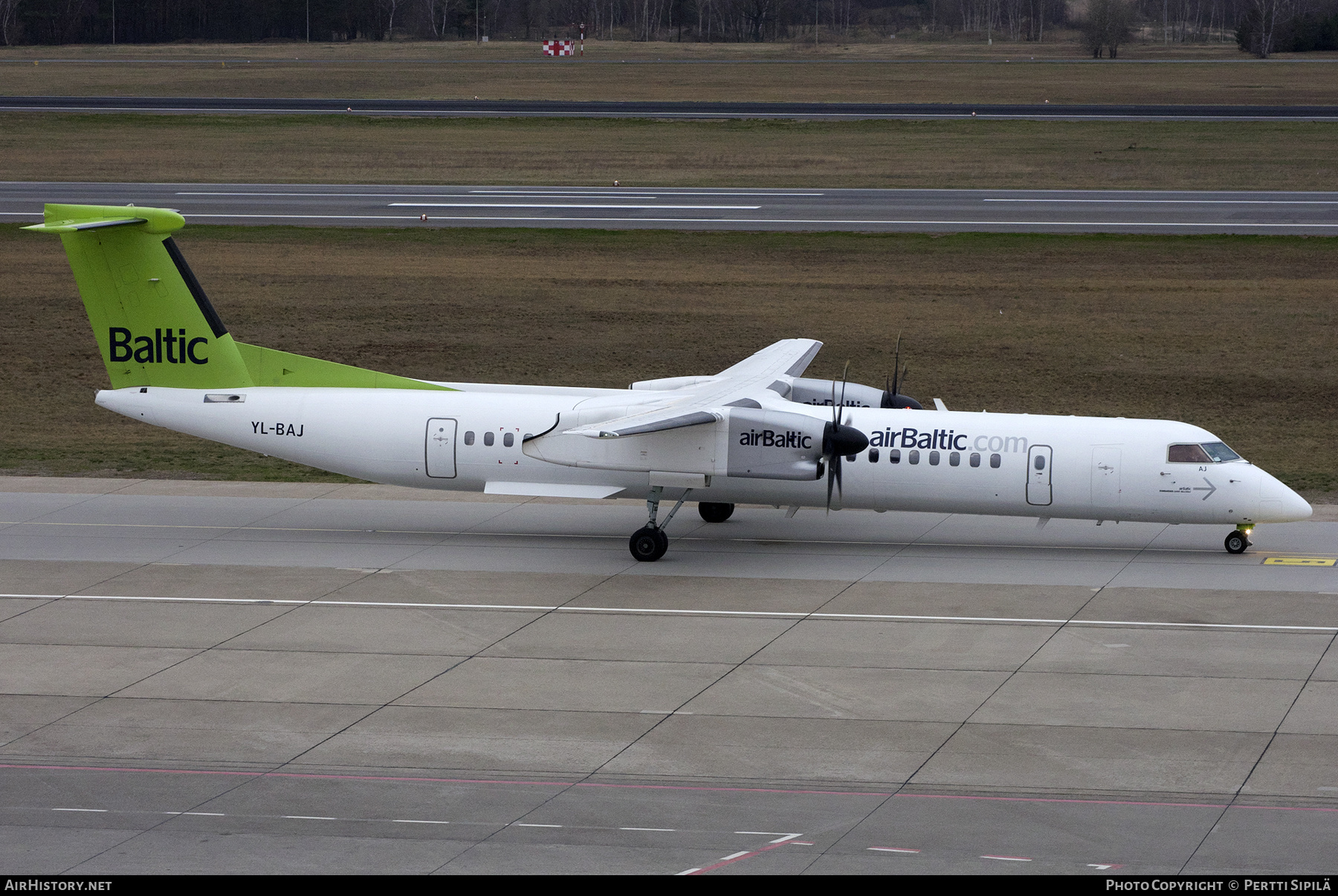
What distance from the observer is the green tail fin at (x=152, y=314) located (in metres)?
26.6

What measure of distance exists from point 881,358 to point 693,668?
23272mm

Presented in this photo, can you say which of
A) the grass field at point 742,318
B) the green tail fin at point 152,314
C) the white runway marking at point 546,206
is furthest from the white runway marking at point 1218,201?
the green tail fin at point 152,314

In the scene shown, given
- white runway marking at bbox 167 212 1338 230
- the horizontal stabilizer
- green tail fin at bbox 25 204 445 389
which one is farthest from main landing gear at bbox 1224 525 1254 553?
white runway marking at bbox 167 212 1338 230

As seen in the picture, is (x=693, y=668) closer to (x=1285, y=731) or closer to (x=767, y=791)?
(x=767, y=791)

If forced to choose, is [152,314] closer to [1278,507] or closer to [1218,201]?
[1278,507]

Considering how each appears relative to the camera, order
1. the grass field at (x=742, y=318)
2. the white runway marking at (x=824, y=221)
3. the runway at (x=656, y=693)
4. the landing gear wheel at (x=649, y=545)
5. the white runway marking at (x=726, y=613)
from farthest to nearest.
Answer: the white runway marking at (x=824, y=221), the grass field at (x=742, y=318), the landing gear wheel at (x=649, y=545), the white runway marking at (x=726, y=613), the runway at (x=656, y=693)

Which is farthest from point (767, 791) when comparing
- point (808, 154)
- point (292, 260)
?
point (808, 154)

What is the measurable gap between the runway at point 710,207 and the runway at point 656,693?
33.1 meters

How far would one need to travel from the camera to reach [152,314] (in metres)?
26.9

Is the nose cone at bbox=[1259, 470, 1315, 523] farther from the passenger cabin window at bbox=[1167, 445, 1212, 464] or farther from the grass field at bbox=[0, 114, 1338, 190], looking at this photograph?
the grass field at bbox=[0, 114, 1338, 190]

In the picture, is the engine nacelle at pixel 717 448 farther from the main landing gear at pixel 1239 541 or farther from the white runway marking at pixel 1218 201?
the white runway marking at pixel 1218 201

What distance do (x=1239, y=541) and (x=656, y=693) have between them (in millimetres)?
12366

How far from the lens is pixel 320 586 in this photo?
24297 mm

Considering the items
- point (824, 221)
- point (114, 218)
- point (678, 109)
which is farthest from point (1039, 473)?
point (678, 109)
